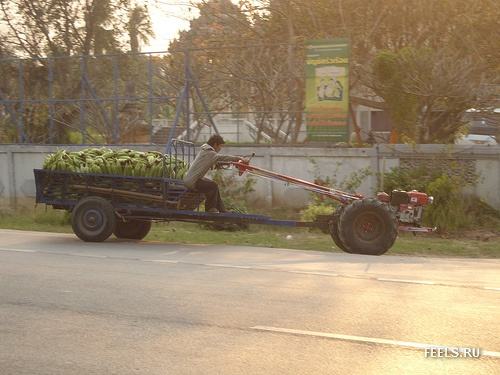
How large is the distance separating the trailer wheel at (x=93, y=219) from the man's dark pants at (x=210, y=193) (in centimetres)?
157

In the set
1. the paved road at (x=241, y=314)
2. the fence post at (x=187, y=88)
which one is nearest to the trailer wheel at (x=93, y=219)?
the paved road at (x=241, y=314)

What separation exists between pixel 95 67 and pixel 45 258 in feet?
38.7

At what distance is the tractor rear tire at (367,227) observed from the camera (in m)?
10.5

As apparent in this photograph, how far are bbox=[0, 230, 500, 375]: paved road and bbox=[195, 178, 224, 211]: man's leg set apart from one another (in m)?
1.25

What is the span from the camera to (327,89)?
650 inches

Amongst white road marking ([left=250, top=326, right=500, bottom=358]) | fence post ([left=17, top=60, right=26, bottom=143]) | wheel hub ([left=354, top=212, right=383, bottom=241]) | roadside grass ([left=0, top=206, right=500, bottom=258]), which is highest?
fence post ([left=17, top=60, right=26, bottom=143])

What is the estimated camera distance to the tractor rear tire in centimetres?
1051

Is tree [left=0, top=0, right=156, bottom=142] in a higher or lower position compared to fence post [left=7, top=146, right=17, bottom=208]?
higher

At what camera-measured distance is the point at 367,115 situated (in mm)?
20500

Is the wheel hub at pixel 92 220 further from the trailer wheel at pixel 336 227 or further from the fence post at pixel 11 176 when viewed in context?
the fence post at pixel 11 176

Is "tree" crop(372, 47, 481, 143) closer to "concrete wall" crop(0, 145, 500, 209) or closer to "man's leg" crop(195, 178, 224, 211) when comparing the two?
"concrete wall" crop(0, 145, 500, 209)

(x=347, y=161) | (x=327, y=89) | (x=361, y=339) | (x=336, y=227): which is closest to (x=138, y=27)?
(x=327, y=89)

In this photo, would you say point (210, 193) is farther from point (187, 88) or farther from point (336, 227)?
point (187, 88)

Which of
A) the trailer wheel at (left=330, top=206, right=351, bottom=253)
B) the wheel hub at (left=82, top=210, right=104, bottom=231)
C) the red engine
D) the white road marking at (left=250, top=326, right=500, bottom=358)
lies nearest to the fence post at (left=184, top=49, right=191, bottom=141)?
the wheel hub at (left=82, top=210, right=104, bottom=231)
